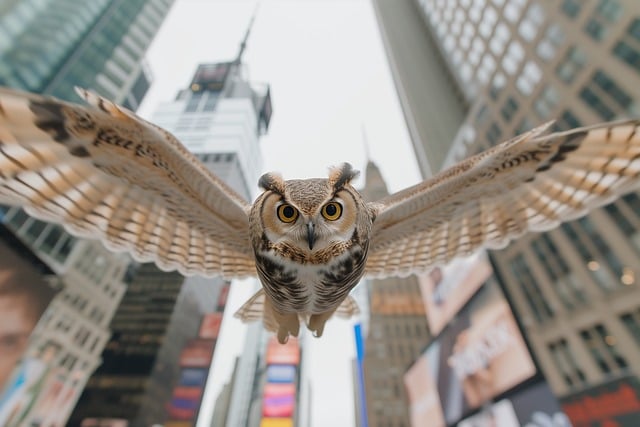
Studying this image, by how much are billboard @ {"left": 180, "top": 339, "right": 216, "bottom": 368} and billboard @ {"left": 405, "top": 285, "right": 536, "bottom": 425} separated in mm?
7889

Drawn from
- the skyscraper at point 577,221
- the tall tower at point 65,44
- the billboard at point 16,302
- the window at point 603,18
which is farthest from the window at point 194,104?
the window at point 603,18

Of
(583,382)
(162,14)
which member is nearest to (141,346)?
(583,382)

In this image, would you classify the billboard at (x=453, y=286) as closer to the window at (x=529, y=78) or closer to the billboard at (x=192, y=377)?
the billboard at (x=192, y=377)

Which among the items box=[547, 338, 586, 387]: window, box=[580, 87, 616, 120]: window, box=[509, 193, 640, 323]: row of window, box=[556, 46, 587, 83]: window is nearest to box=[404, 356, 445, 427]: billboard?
box=[547, 338, 586, 387]: window

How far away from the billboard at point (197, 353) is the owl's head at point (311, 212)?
679 cm

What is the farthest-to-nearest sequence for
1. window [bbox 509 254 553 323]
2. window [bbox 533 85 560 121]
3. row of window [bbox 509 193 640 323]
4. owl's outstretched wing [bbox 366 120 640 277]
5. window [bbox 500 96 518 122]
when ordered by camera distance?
window [bbox 500 96 518 122] → window [bbox 533 85 560 121] → window [bbox 509 254 553 323] → row of window [bbox 509 193 640 323] → owl's outstretched wing [bbox 366 120 640 277]

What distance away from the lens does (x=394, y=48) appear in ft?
217

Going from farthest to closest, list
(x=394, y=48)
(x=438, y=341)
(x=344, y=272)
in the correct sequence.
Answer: (x=394, y=48), (x=438, y=341), (x=344, y=272)

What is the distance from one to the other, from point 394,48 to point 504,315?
6973 cm

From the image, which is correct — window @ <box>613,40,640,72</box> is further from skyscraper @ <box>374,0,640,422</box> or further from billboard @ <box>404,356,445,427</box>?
billboard @ <box>404,356,445,427</box>

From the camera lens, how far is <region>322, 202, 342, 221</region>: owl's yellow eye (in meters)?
1.46

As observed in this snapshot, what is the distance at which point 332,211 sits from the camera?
149cm

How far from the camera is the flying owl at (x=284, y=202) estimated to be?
4.91 ft

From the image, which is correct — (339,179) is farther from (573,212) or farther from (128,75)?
(128,75)
